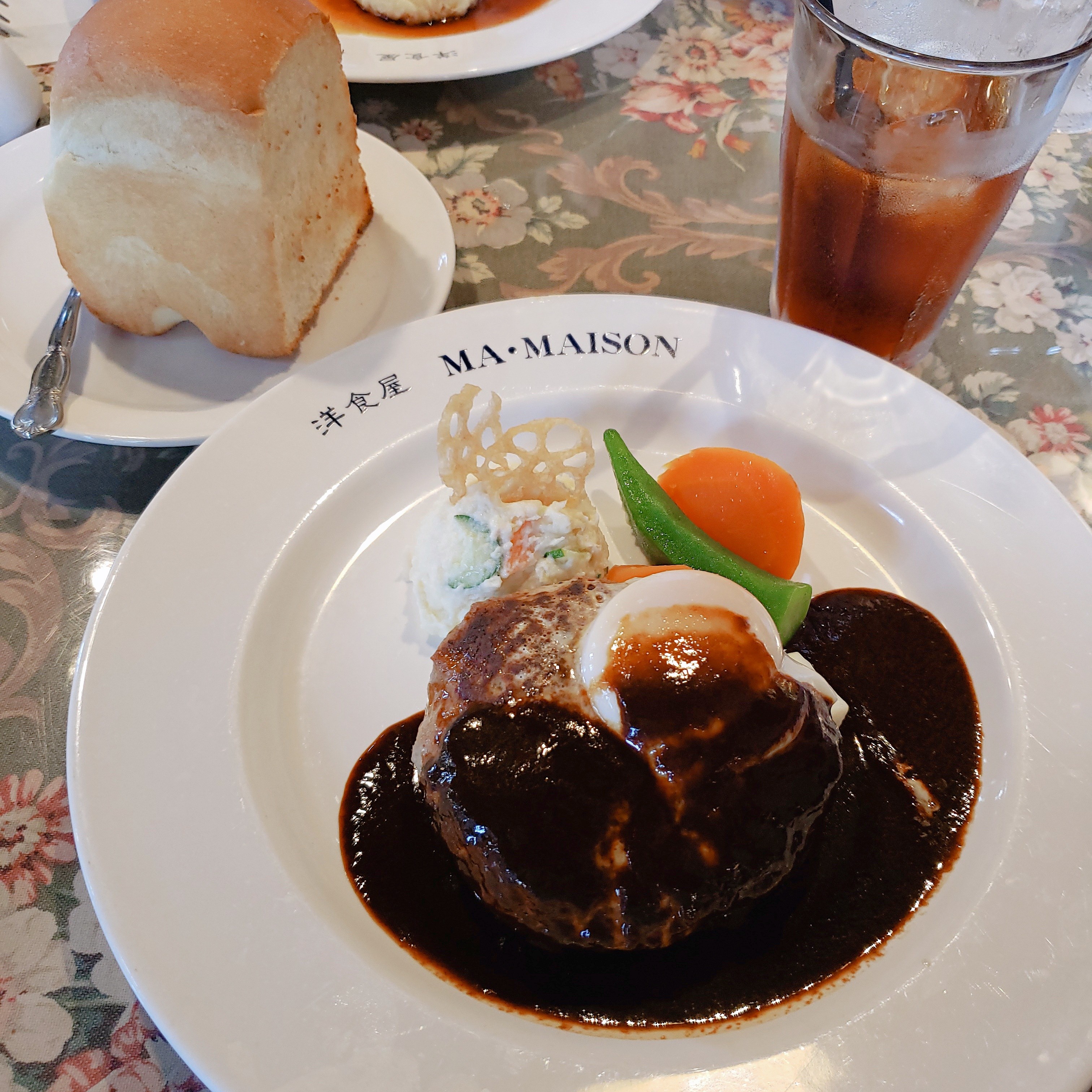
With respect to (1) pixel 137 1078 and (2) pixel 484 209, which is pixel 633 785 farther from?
(2) pixel 484 209

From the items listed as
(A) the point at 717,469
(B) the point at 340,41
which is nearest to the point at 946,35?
(A) the point at 717,469

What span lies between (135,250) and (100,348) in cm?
35

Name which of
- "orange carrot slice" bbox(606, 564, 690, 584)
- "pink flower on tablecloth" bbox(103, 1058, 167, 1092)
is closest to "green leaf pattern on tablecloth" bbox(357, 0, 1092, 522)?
"orange carrot slice" bbox(606, 564, 690, 584)

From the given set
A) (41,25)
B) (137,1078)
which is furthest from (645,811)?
(41,25)

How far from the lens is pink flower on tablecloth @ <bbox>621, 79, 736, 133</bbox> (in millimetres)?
3457

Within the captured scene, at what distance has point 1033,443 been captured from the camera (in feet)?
8.27

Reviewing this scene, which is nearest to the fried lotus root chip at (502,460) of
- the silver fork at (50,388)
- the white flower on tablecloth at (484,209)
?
the silver fork at (50,388)

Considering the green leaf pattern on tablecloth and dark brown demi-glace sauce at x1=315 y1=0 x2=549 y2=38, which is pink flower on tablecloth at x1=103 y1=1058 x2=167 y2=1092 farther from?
dark brown demi-glace sauce at x1=315 y1=0 x2=549 y2=38

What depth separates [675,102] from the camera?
3525 mm

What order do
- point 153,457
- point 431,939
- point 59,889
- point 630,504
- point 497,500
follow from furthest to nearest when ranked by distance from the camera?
point 153,457 → point 630,504 → point 497,500 → point 59,889 → point 431,939

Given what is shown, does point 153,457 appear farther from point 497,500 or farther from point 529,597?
point 529,597

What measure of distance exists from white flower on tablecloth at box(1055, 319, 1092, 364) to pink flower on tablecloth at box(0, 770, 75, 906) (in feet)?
10.5

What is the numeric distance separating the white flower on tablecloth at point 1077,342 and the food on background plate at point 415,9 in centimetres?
269

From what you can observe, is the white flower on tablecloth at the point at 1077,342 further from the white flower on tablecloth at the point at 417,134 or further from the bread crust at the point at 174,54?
the bread crust at the point at 174,54
